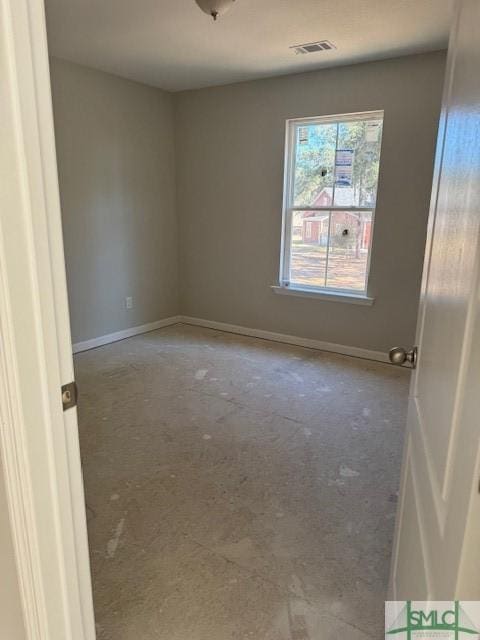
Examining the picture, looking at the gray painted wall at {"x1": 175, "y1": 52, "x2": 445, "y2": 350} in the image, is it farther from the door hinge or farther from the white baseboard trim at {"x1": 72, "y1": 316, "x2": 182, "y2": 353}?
the door hinge

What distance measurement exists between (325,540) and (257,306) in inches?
118

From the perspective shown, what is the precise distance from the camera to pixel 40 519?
840mm

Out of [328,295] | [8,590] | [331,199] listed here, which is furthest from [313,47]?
[8,590]

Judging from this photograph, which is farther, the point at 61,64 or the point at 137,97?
the point at 137,97

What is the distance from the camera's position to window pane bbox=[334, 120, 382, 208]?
370 cm

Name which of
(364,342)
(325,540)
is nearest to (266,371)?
(364,342)

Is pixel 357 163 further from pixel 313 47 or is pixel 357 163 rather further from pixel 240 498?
pixel 240 498

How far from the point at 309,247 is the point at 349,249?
1.34 feet

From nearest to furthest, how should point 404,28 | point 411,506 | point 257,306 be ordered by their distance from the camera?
point 411,506 → point 404,28 → point 257,306

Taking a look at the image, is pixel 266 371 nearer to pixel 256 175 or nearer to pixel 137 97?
pixel 256 175

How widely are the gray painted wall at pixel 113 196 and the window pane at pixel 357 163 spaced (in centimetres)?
196

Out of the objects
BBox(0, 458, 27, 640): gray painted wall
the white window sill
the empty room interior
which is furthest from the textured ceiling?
BBox(0, 458, 27, 640): gray painted wall

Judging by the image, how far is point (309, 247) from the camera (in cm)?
420

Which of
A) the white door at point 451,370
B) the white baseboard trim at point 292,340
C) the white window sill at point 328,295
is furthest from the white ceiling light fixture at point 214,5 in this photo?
the white baseboard trim at point 292,340
